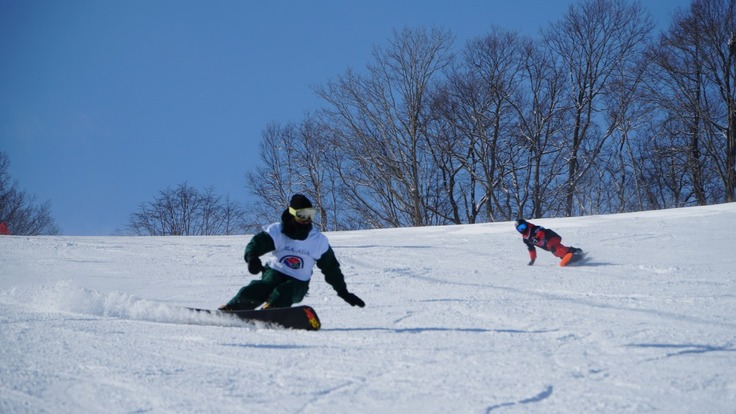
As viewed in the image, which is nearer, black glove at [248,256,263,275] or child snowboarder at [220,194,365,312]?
black glove at [248,256,263,275]

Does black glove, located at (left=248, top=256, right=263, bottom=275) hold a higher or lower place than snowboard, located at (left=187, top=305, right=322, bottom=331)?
higher

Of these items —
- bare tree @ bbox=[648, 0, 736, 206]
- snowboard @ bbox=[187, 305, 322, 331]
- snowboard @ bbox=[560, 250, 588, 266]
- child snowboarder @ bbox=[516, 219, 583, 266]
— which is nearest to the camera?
snowboard @ bbox=[187, 305, 322, 331]

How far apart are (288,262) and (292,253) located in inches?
3.4

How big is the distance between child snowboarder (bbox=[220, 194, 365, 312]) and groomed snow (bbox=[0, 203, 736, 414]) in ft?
1.20

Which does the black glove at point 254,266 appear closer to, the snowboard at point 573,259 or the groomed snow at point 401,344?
the groomed snow at point 401,344

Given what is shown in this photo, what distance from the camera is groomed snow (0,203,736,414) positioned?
2.67 m

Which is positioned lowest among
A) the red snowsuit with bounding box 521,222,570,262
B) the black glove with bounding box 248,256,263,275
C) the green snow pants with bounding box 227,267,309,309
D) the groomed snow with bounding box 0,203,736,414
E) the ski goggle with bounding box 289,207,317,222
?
the groomed snow with bounding box 0,203,736,414

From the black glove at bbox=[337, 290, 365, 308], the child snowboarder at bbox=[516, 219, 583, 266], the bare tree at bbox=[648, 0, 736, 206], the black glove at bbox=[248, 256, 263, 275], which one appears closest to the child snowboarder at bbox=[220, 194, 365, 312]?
the black glove at bbox=[337, 290, 365, 308]

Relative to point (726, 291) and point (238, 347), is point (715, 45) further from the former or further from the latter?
point (238, 347)

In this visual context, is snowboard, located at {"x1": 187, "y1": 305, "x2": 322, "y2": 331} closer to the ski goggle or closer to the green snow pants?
the green snow pants

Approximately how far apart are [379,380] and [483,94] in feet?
85.4

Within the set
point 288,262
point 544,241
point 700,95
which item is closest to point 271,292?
point 288,262

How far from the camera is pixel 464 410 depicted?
8.36ft

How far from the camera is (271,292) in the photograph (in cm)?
520
